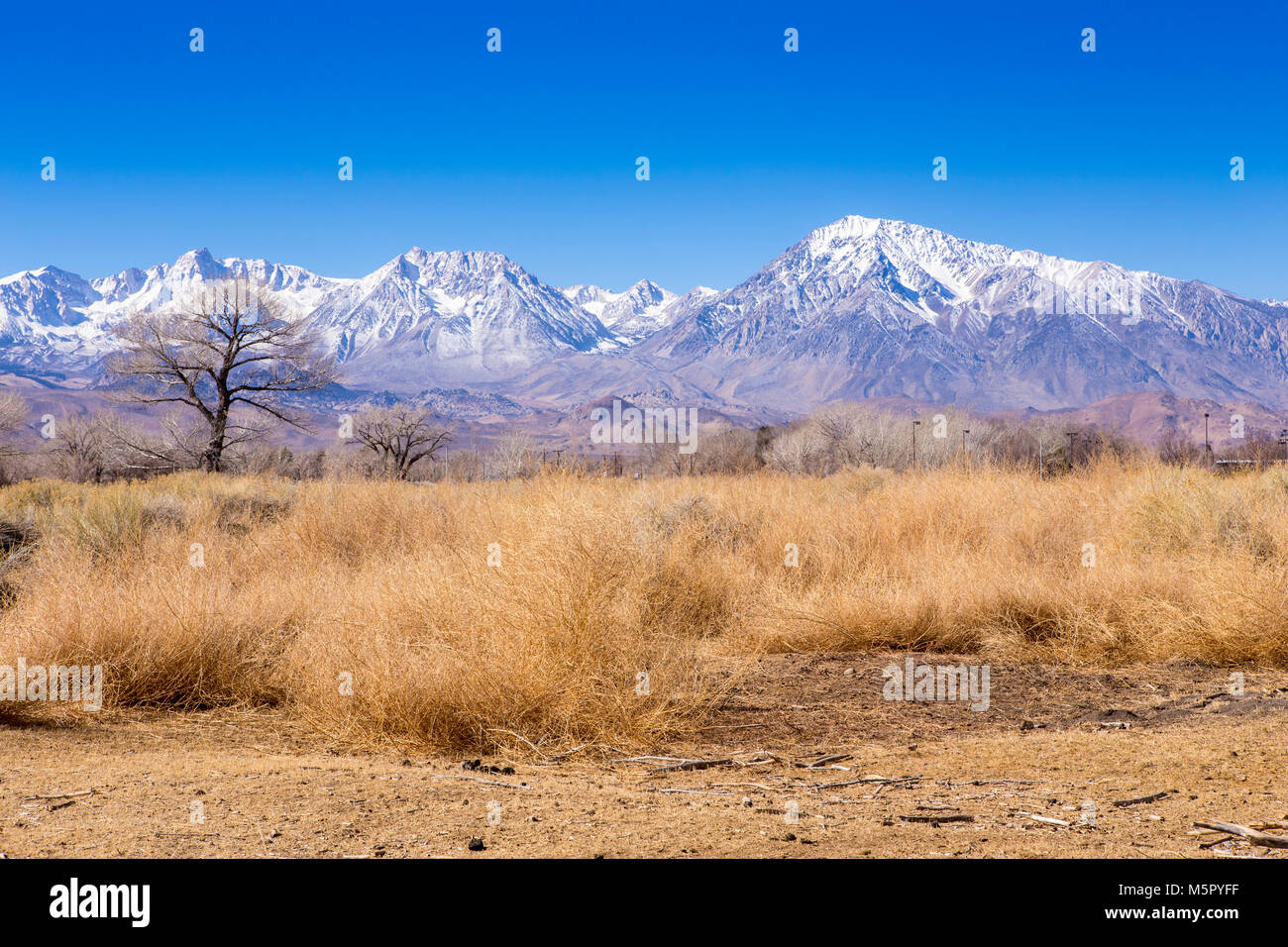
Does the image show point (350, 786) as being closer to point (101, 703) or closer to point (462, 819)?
point (462, 819)

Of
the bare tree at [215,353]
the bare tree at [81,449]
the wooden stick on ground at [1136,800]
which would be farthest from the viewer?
the bare tree at [81,449]

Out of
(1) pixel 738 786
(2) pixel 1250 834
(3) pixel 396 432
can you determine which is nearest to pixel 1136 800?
(2) pixel 1250 834

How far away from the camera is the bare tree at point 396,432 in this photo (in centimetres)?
4808

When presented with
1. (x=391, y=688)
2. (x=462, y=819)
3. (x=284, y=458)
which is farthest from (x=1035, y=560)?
(x=284, y=458)

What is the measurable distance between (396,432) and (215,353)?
21.9 meters

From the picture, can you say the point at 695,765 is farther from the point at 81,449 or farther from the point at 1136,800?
the point at 81,449

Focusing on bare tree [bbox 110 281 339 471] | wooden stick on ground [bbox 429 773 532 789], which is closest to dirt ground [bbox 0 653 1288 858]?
wooden stick on ground [bbox 429 773 532 789]

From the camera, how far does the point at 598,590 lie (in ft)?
→ 23.6

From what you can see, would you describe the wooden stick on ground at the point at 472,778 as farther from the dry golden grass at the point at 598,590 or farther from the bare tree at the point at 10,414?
the bare tree at the point at 10,414

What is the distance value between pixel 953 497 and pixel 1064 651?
4290mm

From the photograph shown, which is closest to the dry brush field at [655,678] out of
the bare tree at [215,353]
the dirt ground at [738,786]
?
the dirt ground at [738,786]

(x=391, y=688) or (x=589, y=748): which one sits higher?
(x=391, y=688)

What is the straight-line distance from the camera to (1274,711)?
6.49 meters

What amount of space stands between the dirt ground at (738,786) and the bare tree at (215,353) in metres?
21.3
